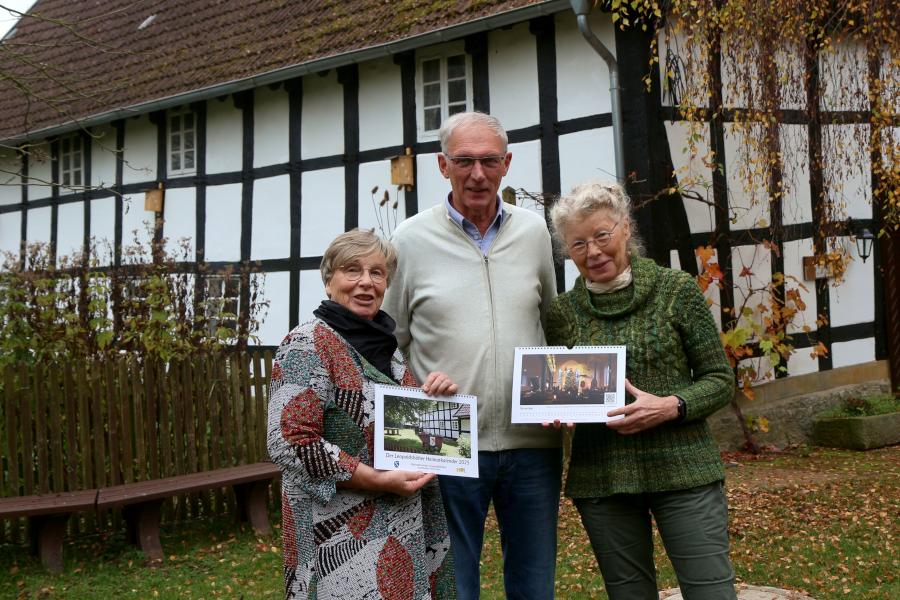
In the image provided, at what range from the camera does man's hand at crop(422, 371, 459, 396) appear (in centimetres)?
270

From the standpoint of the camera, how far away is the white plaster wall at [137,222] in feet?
43.3

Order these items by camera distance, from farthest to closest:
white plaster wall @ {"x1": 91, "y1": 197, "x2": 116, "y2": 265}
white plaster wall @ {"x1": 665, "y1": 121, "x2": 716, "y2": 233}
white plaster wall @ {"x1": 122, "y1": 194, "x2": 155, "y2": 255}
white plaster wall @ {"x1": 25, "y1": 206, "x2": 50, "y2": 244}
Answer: white plaster wall @ {"x1": 25, "y1": 206, "x2": 50, "y2": 244}
white plaster wall @ {"x1": 91, "y1": 197, "x2": 116, "y2": 265}
white plaster wall @ {"x1": 122, "y1": 194, "x2": 155, "y2": 255}
white plaster wall @ {"x1": 665, "y1": 121, "x2": 716, "y2": 233}

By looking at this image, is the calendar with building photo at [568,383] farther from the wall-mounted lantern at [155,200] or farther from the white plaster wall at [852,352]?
the wall-mounted lantern at [155,200]

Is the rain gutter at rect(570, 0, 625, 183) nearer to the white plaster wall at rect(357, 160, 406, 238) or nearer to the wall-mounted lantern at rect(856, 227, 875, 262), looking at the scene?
the white plaster wall at rect(357, 160, 406, 238)

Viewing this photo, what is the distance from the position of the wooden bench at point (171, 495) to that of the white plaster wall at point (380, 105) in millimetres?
4823

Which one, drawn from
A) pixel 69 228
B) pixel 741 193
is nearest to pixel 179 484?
pixel 741 193

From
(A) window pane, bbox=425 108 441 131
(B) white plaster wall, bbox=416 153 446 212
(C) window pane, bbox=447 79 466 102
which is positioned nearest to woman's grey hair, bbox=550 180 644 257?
(B) white plaster wall, bbox=416 153 446 212

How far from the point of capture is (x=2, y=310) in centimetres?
680

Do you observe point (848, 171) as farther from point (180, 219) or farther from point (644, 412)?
point (180, 219)

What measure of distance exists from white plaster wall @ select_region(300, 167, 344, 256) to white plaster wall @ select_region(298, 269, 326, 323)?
26 centimetres

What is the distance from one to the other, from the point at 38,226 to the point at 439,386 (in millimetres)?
14255

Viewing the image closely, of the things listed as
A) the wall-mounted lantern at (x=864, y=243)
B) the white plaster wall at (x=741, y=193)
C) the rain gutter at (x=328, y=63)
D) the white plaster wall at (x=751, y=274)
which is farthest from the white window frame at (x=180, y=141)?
the wall-mounted lantern at (x=864, y=243)

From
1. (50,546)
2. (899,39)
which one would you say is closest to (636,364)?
(50,546)

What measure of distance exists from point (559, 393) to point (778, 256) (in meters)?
7.42
